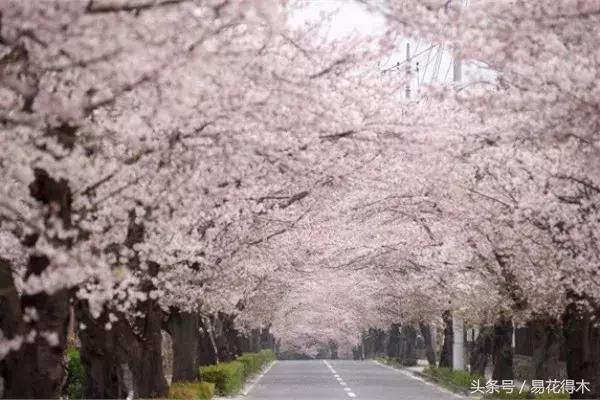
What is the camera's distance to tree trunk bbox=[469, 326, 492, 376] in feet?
112

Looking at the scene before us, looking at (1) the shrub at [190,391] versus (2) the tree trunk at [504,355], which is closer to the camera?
(1) the shrub at [190,391]

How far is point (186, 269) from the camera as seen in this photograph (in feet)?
64.1

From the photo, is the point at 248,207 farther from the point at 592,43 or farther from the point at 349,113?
the point at 592,43

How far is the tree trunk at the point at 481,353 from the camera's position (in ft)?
112

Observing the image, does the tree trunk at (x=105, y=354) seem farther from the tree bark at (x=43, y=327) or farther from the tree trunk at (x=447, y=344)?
the tree trunk at (x=447, y=344)

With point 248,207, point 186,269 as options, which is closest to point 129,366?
point 186,269

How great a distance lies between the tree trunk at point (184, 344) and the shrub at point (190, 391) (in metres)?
0.47

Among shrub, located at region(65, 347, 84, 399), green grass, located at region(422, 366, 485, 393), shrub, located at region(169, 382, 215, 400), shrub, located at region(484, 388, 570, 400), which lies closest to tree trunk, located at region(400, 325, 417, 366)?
green grass, located at region(422, 366, 485, 393)

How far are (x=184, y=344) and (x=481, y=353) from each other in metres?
13.1

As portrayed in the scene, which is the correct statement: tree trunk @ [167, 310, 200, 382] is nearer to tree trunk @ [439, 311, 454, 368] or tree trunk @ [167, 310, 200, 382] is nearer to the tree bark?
the tree bark

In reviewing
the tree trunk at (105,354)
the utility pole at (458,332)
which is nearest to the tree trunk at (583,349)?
the tree trunk at (105,354)

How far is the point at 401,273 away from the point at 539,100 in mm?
31239

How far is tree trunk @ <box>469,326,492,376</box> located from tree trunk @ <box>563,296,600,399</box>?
1367cm

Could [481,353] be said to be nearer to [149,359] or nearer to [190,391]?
[190,391]
